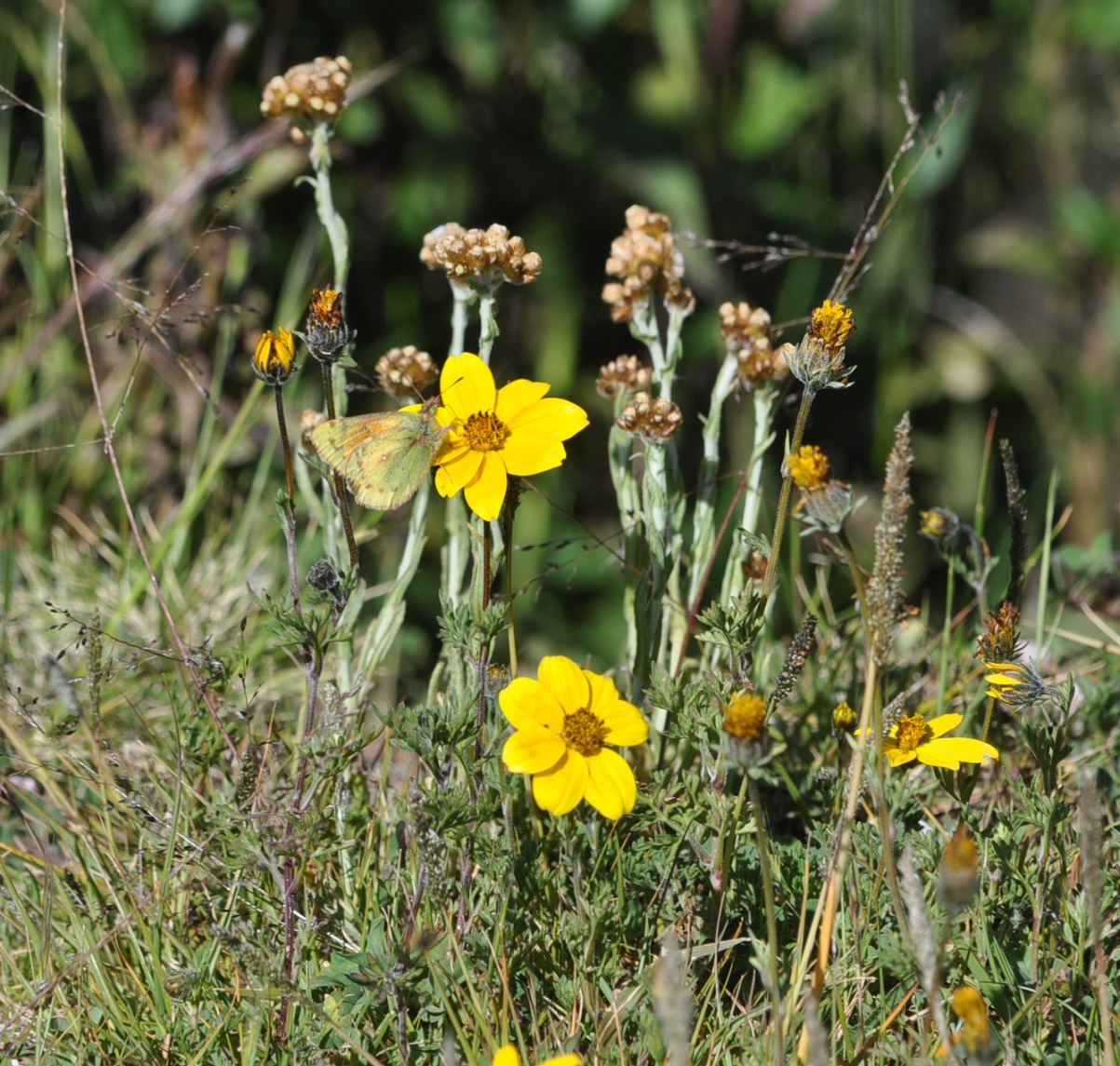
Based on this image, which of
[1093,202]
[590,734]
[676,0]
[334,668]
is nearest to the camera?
[590,734]

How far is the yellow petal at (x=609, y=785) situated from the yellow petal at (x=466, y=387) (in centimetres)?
39

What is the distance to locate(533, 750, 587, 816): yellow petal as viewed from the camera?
108 cm

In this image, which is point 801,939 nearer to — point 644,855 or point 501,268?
point 644,855

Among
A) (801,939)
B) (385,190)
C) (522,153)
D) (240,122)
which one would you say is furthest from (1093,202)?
(801,939)

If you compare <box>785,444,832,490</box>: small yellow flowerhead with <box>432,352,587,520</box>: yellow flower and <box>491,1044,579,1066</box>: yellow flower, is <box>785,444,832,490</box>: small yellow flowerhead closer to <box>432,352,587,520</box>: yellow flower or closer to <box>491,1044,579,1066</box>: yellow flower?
<box>432,352,587,520</box>: yellow flower

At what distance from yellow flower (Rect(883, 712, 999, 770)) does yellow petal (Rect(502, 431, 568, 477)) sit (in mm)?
440

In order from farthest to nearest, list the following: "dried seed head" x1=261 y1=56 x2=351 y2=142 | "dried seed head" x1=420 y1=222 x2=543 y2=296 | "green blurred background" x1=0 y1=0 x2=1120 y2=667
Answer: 1. "green blurred background" x1=0 y1=0 x2=1120 y2=667
2. "dried seed head" x1=261 y1=56 x2=351 y2=142
3. "dried seed head" x1=420 y1=222 x2=543 y2=296

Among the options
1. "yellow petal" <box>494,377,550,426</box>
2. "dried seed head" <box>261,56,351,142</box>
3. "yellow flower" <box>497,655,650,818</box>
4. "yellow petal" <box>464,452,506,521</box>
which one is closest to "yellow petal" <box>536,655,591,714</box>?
"yellow flower" <box>497,655,650,818</box>

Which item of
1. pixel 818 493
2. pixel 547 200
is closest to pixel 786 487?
pixel 818 493

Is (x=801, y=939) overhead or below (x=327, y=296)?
below

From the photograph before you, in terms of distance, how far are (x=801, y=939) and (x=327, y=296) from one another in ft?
2.56

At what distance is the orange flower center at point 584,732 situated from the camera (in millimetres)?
1134

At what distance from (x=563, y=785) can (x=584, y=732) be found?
6 centimetres

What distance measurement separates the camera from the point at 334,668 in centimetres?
170
